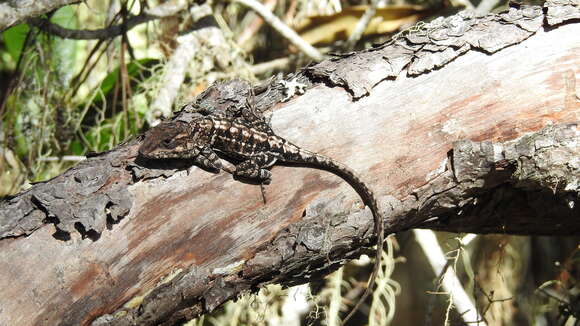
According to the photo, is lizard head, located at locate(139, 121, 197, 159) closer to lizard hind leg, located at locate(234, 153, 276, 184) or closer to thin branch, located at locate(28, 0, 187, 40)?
lizard hind leg, located at locate(234, 153, 276, 184)

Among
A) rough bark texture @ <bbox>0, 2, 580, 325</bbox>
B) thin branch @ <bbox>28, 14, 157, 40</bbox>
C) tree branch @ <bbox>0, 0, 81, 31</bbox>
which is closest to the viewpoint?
rough bark texture @ <bbox>0, 2, 580, 325</bbox>

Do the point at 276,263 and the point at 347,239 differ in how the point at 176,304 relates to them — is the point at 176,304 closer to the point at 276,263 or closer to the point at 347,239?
the point at 276,263

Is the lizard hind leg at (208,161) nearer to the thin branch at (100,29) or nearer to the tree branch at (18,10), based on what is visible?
the tree branch at (18,10)

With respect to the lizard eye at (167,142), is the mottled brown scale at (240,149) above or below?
below

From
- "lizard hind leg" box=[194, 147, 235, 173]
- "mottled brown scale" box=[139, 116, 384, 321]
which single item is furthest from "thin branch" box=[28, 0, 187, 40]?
"lizard hind leg" box=[194, 147, 235, 173]

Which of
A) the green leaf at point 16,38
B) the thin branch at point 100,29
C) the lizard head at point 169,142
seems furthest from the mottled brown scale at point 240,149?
the green leaf at point 16,38

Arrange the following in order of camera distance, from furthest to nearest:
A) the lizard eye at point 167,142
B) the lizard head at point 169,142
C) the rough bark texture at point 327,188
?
1. the lizard eye at point 167,142
2. the lizard head at point 169,142
3. the rough bark texture at point 327,188

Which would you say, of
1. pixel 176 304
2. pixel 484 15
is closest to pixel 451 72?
pixel 484 15

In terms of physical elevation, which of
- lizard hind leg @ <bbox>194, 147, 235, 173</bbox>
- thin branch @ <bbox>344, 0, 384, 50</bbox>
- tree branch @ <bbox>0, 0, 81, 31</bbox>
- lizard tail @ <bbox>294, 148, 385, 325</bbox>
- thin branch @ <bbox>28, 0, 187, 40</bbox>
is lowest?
lizard tail @ <bbox>294, 148, 385, 325</bbox>
